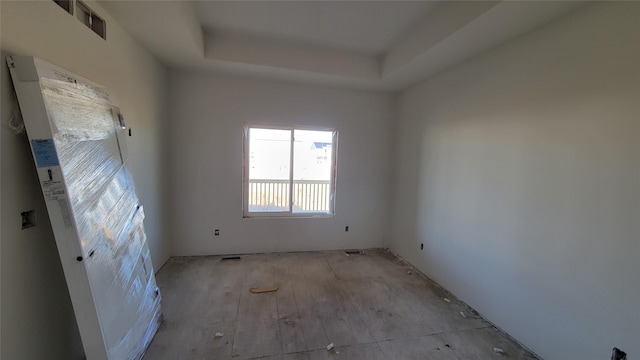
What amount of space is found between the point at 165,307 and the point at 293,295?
49.9 inches

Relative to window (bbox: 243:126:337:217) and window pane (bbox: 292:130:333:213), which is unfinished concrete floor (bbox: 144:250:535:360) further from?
window pane (bbox: 292:130:333:213)

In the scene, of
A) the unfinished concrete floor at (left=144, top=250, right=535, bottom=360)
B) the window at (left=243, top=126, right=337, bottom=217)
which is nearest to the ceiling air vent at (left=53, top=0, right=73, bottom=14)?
the window at (left=243, top=126, right=337, bottom=217)

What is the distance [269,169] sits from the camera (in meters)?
4.05

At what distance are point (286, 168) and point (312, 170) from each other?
44cm

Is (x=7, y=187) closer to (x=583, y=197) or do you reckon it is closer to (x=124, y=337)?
(x=124, y=337)

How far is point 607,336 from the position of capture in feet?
5.29

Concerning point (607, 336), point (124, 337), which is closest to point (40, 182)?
point (124, 337)

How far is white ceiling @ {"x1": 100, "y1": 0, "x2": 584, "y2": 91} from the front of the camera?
2.04 metres

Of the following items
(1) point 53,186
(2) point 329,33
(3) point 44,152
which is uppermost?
(2) point 329,33

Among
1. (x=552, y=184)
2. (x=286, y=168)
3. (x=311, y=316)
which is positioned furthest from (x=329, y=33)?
(x=311, y=316)

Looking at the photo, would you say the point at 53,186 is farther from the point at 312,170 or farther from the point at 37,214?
the point at 312,170

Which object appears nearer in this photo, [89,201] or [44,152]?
[44,152]

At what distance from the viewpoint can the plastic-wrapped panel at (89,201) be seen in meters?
1.33

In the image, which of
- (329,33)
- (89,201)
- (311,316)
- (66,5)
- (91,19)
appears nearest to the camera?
(89,201)
